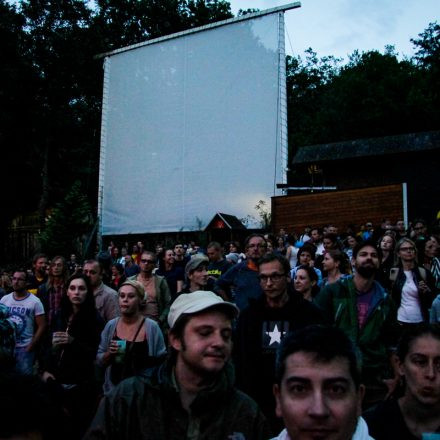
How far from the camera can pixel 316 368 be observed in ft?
6.99

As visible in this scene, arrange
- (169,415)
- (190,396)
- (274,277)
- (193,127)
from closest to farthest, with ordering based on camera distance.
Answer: (169,415) → (190,396) → (274,277) → (193,127)

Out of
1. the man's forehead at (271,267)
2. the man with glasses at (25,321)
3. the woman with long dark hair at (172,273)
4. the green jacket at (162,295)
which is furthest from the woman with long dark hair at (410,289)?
the man with glasses at (25,321)

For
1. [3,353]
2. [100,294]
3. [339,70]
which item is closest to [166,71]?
[100,294]

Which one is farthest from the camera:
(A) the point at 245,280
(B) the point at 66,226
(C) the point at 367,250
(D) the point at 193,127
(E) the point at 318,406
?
(D) the point at 193,127

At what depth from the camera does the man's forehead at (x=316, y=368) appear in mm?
2107

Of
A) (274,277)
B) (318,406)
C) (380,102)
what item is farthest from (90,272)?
(380,102)

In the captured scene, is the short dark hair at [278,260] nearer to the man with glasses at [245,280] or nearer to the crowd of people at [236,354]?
the crowd of people at [236,354]

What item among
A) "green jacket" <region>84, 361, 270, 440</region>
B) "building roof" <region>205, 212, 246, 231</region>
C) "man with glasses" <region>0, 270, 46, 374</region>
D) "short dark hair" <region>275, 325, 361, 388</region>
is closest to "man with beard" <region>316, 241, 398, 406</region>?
"green jacket" <region>84, 361, 270, 440</region>

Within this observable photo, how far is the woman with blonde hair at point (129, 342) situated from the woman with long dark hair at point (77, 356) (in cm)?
33

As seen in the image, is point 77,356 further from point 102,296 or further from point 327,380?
point 327,380

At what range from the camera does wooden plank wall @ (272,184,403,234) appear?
1883 cm

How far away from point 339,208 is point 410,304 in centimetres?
1378

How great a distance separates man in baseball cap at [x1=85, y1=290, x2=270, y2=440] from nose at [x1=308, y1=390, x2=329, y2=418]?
592 mm

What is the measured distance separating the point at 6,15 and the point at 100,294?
104ft
